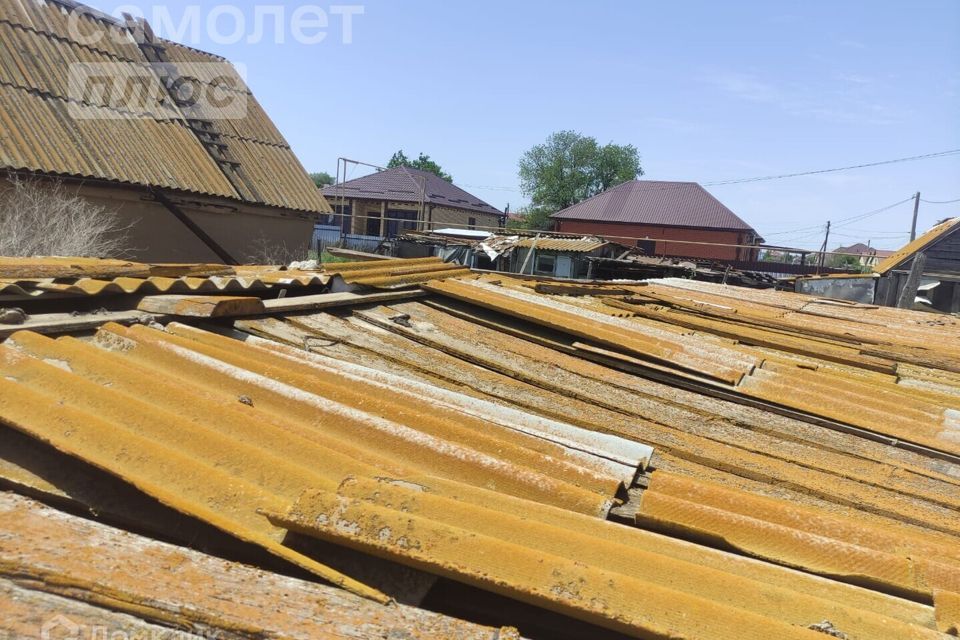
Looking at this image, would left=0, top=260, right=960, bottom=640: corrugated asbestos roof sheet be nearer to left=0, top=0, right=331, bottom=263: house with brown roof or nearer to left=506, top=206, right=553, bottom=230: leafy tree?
left=0, top=0, right=331, bottom=263: house with brown roof

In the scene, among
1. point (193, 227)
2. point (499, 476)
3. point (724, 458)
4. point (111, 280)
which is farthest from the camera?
point (193, 227)

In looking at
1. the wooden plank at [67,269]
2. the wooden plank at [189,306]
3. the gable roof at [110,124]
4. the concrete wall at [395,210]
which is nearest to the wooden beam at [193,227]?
the gable roof at [110,124]

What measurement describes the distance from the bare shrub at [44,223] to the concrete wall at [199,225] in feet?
1.02

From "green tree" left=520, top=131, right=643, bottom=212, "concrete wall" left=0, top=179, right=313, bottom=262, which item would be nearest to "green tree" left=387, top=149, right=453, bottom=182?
"green tree" left=520, top=131, right=643, bottom=212

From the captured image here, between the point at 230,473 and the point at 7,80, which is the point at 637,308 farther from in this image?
the point at 7,80

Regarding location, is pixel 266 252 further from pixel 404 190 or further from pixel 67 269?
pixel 404 190

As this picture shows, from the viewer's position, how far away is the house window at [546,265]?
1856 centimetres

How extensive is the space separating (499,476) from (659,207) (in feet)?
133

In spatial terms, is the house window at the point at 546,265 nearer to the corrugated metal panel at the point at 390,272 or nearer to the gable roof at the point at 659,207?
the corrugated metal panel at the point at 390,272

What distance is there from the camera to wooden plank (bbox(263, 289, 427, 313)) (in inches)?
144

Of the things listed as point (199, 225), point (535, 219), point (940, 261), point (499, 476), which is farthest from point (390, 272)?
point (535, 219)

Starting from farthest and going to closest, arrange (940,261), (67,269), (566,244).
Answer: (566,244), (940,261), (67,269)

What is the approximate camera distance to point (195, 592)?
48.0 inches

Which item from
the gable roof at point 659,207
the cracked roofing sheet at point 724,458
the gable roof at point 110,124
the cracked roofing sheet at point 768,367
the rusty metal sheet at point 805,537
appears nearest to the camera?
the rusty metal sheet at point 805,537
